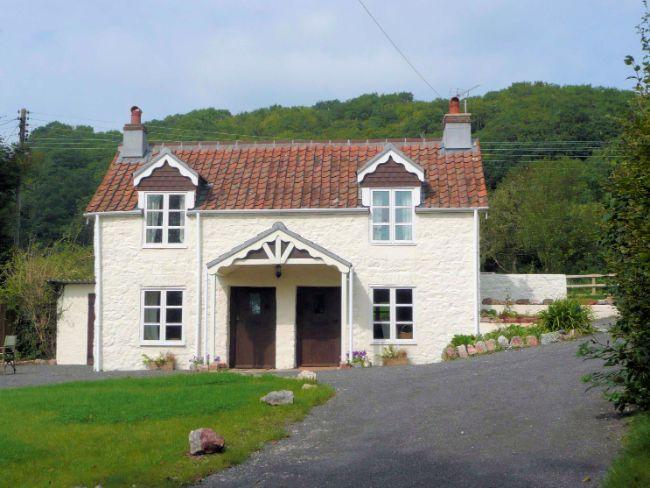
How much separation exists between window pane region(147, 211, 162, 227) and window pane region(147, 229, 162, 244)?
19cm

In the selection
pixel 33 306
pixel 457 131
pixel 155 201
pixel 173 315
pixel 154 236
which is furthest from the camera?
pixel 33 306

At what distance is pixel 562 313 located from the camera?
891 inches

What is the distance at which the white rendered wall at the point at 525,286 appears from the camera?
92.7 ft

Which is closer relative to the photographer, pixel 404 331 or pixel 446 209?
pixel 446 209

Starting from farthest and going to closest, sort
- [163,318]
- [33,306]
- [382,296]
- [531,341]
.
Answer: [33,306], [163,318], [382,296], [531,341]

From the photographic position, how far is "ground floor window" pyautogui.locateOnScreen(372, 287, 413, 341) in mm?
23781

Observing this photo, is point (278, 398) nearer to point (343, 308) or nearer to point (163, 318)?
point (343, 308)

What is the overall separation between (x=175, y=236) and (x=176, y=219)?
0.53m

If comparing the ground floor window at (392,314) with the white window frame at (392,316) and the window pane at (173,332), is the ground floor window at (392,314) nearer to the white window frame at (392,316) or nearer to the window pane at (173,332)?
the white window frame at (392,316)

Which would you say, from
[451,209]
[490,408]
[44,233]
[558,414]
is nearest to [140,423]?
[490,408]

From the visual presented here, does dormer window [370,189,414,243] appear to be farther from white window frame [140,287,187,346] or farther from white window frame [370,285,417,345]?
white window frame [140,287,187,346]

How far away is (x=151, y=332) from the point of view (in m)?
24.5

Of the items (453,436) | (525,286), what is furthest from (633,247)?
(525,286)

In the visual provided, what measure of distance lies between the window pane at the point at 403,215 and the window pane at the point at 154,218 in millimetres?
7164
